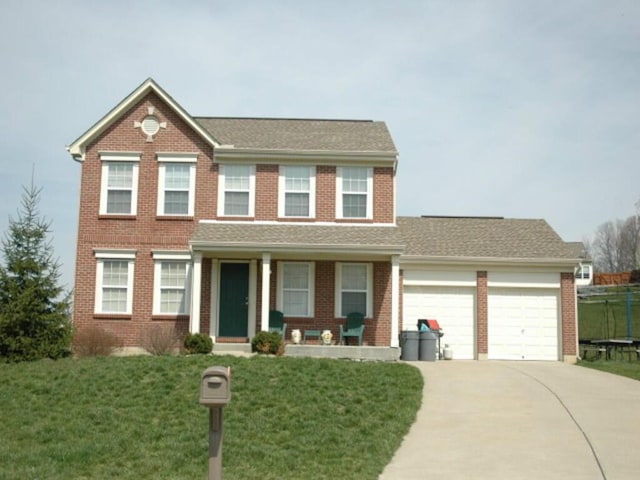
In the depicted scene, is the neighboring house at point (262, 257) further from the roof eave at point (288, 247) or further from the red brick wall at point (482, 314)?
the roof eave at point (288, 247)

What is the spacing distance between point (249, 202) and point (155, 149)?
3.28m

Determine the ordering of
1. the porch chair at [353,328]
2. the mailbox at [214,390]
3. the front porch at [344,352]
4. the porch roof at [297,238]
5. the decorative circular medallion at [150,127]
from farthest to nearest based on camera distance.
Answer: the decorative circular medallion at [150,127] < the porch chair at [353,328] < the porch roof at [297,238] < the front porch at [344,352] < the mailbox at [214,390]

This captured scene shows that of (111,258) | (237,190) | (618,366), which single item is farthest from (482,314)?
(111,258)

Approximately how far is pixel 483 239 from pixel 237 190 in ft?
27.7

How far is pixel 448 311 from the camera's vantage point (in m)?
23.5

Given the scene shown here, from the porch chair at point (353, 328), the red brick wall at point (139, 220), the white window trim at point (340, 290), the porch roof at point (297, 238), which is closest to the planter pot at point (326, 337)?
the porch chair at point (353, 328)

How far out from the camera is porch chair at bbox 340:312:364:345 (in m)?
21.5

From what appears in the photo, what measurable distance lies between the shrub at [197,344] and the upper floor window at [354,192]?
5.75 metres

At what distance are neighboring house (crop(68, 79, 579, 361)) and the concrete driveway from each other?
19.2 feet

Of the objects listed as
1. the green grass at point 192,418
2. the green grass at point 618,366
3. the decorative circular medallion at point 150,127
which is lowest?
the green grass at point 192,418

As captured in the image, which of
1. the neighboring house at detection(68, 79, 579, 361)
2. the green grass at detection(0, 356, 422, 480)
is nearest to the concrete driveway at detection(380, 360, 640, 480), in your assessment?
the green grass at detection(0, 356, 422, 480)

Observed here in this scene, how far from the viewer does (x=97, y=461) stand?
10016 millimetres

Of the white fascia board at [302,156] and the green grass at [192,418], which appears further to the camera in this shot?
the white fascia board at [302,156]

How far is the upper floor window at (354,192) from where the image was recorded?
2261 cm
